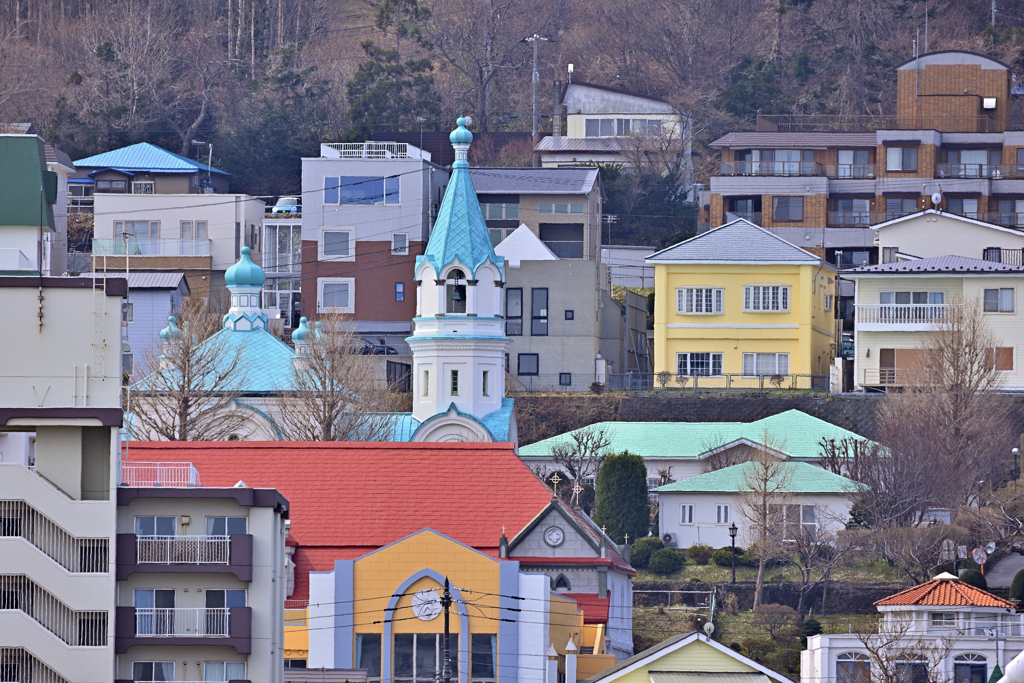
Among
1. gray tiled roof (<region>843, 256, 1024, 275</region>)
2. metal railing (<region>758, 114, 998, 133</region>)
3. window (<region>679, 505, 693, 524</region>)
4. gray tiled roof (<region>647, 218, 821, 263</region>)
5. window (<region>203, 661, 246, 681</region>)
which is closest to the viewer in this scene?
window (<region>203, 661, 246, 681</region>)

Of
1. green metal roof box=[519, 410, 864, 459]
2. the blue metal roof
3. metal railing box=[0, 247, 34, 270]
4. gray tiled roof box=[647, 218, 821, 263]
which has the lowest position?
green metal roof box=[519, 410, 864, 459]

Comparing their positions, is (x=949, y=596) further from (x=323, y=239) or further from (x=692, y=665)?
Answer: (x=323, y=239)

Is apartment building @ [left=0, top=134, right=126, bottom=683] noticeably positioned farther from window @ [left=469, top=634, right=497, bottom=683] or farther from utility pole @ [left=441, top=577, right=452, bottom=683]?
window @ [left=469, top=634, right=497, bottom=683]

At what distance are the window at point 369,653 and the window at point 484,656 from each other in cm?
229

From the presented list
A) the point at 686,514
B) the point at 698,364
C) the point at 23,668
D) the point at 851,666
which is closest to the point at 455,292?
the point at 686,514

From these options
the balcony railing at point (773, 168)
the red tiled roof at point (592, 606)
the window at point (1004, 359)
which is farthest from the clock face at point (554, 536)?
the balcony railing at point (773, 168)

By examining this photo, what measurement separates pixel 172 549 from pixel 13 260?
7.11m

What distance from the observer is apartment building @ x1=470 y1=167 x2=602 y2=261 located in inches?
3861

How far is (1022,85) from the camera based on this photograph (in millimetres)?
115500

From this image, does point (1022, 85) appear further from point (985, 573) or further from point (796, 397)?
point (985, 573)

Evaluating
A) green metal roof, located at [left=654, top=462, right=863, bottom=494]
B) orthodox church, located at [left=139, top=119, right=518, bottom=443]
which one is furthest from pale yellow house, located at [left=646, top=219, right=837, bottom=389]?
orthodox church, located at [left=139, top=119, right=518, bottom=443]

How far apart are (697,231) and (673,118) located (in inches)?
513

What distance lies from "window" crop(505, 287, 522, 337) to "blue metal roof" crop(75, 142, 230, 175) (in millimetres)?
22147

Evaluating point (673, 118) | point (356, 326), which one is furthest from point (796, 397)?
point (673, 118)
